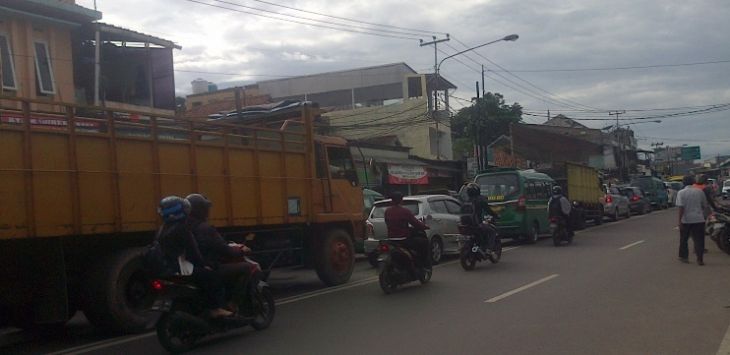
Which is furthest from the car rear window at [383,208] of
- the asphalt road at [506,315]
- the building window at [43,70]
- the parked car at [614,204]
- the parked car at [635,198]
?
the parked car at [635,198]

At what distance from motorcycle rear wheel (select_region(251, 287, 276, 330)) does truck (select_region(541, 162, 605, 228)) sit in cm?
1623

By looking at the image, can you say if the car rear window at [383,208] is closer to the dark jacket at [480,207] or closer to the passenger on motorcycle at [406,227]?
the dark jacket at [480,207]

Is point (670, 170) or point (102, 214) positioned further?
point (670, 170)

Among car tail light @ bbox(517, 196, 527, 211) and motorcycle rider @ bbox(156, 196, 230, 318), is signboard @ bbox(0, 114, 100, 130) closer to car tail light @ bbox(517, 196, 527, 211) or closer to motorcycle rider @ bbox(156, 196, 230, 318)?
motorcycle rider @ bbox(156, 196, 230, 318)

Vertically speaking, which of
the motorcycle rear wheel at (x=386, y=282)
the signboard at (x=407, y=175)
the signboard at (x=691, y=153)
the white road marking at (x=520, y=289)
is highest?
the signboard at (x=691, y=153)

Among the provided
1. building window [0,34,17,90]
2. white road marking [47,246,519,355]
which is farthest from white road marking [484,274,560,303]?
building window [0,34,17,90]

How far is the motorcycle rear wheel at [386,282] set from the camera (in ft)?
33.5

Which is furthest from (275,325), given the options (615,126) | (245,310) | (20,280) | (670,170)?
(670,170)

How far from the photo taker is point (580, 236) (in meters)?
20.8

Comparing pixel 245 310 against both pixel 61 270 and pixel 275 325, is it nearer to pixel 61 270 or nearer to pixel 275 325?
pixel 275 325

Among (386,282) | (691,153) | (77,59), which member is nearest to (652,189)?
(77,59)

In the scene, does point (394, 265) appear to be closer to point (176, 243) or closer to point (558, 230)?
point (176, 243)

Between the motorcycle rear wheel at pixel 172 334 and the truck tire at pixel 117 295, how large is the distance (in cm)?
122

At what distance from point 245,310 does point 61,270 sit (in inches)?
81.7
